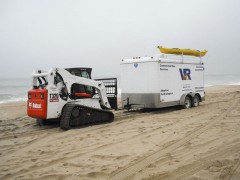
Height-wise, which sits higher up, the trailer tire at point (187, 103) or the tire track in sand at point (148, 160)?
the trailer tire at point (187, 103)

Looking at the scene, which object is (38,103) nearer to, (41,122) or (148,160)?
(41,122)

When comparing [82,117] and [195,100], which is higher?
[195,100]

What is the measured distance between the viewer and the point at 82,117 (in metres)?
9.77

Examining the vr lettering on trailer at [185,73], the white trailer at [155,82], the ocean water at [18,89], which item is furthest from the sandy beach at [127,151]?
the ocean water at [18,89]

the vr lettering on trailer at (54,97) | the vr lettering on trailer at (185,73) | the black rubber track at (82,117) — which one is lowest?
the black rubber track at (82,117)

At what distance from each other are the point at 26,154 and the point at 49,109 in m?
2.75

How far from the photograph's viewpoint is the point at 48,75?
30.2 ft

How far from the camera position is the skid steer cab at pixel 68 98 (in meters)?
9.19

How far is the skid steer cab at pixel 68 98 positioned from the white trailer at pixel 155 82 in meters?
2.40

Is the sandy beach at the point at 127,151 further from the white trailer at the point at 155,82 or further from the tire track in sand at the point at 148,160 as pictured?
the white trailer at the point at 155,82

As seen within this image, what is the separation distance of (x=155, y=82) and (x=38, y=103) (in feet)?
18.0

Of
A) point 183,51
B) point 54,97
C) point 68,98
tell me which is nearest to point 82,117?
point 68,98

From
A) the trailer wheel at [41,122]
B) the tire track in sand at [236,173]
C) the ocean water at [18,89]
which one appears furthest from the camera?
the ocean water at [18,89]

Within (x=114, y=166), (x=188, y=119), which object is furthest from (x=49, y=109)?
(x=188, y=119)
